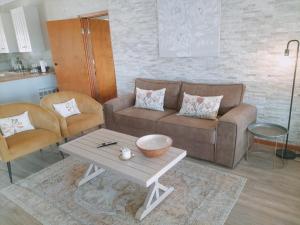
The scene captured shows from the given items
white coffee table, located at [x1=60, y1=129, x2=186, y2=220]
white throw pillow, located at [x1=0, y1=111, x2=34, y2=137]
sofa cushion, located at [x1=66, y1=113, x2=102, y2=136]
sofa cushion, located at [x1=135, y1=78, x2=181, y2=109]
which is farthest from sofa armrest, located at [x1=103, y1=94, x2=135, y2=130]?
white throw pillow, located at [x1=0, y1=111, x2=34, y2=137]

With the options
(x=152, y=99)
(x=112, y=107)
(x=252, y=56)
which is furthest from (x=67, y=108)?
(x=252, y=56)

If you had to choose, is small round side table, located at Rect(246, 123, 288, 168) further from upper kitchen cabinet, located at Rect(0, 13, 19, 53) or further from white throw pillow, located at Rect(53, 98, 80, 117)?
upper kitchen cabinet, located at Rect(0, 13, 19, 53)

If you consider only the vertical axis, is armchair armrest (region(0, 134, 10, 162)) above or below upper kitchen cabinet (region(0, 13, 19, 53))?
below

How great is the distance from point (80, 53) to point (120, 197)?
3450mm

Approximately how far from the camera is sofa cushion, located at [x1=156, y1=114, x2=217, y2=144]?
7.89 feet

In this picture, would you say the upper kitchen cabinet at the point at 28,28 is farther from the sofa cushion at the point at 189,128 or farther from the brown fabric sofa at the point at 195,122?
the sofa cushion at the point at 189,128

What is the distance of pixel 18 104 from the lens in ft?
9.39

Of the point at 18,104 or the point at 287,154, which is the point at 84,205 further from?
the point at 287,154

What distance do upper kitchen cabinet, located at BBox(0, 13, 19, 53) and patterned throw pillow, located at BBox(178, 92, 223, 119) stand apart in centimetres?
505

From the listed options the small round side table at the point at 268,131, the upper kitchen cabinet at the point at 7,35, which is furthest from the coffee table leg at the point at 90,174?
the upper kitchen cabinet at the point at 7,35

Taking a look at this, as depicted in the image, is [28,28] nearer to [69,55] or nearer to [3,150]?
[69,55]

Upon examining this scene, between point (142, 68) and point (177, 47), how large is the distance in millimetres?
766

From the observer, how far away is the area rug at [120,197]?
1820 mm

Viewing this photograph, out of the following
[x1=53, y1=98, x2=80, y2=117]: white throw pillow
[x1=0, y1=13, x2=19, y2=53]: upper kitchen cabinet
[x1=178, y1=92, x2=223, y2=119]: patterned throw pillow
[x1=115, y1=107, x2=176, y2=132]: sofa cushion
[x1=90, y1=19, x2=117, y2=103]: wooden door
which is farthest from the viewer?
[x1=0, y1=13, x2=19, y2=53]: upper kitchen cabinet
